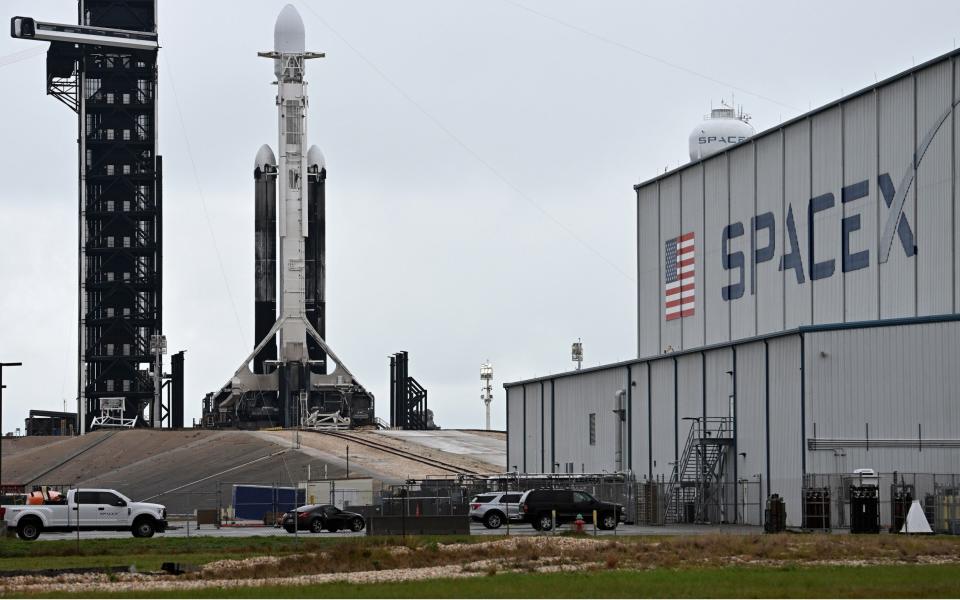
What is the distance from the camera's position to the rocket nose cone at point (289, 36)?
12056 centimetres

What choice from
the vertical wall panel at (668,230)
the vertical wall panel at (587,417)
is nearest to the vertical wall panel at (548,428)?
the vertical wall panel at (587,417)

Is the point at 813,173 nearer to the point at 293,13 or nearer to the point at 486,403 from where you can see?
the point at 293,13

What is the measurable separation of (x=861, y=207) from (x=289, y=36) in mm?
66979

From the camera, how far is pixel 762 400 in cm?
5800

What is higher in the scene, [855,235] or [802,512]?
[855,235]

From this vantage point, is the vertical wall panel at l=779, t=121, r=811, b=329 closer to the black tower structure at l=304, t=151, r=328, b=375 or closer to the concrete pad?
the concrete pad

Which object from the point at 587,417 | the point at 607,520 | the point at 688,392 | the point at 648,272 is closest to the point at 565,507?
the point at 607,520

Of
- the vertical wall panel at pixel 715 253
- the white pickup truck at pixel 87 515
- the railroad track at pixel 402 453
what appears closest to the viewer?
the white pickup truck at pixel 87 515

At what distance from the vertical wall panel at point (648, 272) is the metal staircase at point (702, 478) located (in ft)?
62.2

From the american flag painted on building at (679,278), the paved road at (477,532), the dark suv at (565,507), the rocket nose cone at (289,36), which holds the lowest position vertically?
the paved road at (477,532)

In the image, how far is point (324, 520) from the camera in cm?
5506

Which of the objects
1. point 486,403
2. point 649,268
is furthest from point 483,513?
point 486,403

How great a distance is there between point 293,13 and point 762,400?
70.3m

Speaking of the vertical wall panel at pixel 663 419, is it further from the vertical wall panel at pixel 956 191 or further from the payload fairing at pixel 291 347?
the payload fairing at pixel 291 347
